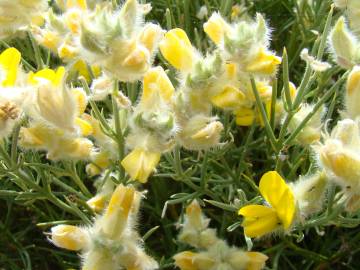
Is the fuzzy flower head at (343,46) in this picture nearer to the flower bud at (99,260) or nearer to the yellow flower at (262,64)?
the yellow flower at (262,64)

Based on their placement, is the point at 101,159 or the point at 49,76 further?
the point at 101,159

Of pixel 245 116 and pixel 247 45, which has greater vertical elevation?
pixel 247 45

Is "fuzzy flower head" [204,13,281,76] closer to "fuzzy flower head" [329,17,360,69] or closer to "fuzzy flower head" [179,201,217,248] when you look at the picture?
"fuzzy flower head" [329,17,360,69]

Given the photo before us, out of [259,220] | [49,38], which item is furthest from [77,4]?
[259,220]

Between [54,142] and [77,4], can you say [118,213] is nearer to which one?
[54,142]

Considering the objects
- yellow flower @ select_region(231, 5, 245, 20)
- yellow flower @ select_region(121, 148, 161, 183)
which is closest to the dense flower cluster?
yellow flower @ select_region(121, 148, 161, 183)

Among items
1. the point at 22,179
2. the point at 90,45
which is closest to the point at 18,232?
the point at 22,179

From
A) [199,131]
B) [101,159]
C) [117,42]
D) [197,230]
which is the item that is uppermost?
[117,42]
